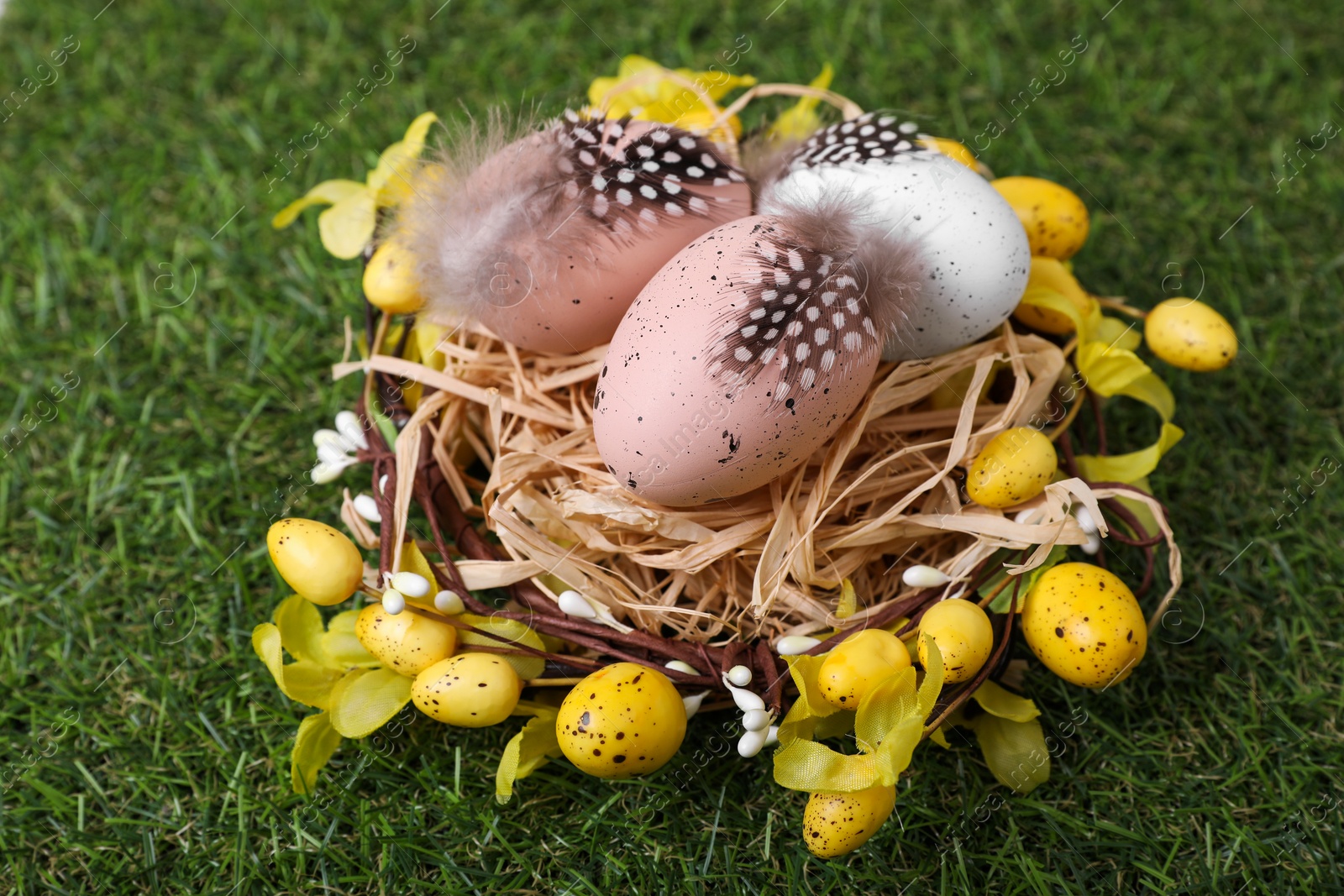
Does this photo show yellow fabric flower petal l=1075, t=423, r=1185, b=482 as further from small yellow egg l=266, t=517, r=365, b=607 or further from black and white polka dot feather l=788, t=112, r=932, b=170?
small yellow egg l=266, t=517, r=365, b=607

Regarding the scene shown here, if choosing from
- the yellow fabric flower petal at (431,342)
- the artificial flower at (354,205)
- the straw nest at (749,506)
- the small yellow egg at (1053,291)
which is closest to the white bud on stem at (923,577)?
the straw nest at (749,506)

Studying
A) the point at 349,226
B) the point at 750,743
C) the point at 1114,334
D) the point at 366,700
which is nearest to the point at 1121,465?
the point at 1114,334

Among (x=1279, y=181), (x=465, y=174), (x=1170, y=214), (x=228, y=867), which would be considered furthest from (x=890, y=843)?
(x=1279, y=181)

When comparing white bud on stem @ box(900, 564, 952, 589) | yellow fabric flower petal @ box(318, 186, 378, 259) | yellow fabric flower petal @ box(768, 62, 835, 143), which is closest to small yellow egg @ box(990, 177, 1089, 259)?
yellow fabric flower petal @ box(768, 62, 835, 143)

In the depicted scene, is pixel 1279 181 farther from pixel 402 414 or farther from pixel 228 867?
pixel 228 867

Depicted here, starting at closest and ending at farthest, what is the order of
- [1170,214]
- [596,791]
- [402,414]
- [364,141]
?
[596,791], [402,414], [1170,214], [364,141]

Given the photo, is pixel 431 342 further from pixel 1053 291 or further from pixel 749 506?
pixel 1053 291
